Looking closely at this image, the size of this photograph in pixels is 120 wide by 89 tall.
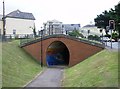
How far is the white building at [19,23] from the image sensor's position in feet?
298

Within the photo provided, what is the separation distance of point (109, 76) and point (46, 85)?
9.51m

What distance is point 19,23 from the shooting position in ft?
312

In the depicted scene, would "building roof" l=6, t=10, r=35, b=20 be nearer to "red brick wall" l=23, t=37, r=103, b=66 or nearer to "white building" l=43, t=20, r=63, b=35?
"white building" l=43, t=20, r=63, b=35

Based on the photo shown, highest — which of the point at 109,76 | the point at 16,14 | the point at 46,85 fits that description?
the point at 16,14

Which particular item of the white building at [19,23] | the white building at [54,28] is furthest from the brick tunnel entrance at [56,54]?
the white building at [19,23]

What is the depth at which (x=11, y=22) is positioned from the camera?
9194cm

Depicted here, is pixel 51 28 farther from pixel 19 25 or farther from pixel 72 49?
pixel 72 49

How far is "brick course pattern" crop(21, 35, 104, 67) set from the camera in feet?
184

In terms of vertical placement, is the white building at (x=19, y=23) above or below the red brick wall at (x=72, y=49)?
above

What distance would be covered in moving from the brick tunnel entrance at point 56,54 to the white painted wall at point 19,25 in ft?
78.1

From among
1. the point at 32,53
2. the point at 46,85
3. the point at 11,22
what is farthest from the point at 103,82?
the point at 11,22

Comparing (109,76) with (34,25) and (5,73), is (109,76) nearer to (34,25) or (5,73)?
(5,73)

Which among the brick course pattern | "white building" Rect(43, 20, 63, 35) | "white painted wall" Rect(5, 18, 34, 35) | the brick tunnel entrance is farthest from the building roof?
the brick course pattern

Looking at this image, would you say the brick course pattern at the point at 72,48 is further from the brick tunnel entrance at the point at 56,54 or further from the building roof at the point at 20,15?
the building roof at the point at 20,15
